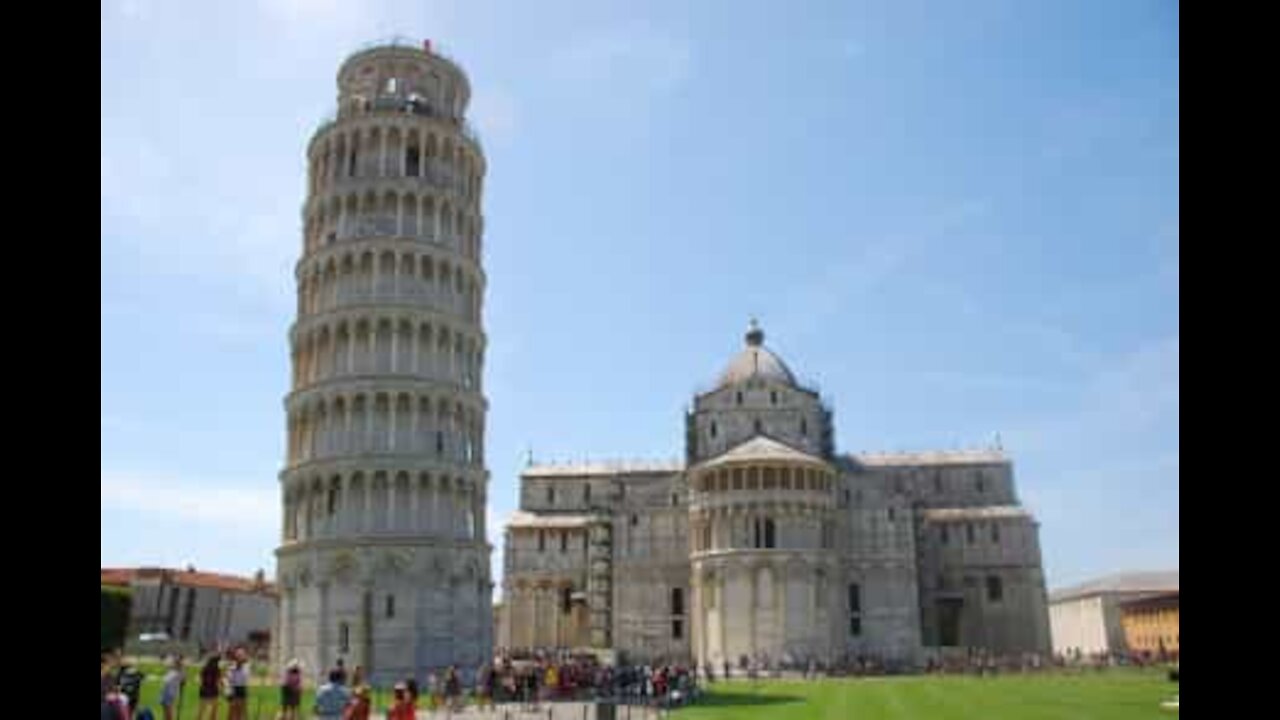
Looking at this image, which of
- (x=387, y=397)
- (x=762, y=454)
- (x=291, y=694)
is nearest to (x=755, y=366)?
(x=762, y=454)

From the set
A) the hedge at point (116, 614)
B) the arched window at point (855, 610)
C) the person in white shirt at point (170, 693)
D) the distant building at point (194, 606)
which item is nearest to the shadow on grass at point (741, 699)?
the person in white shirt at point (170, 693)

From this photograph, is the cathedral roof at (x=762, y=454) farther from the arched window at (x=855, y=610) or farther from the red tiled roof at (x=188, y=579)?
the red tiled roof at (x=188, y=579)

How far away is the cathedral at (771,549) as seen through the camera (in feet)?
197

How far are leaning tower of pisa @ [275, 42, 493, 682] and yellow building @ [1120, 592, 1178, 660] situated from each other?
57083 millimetres

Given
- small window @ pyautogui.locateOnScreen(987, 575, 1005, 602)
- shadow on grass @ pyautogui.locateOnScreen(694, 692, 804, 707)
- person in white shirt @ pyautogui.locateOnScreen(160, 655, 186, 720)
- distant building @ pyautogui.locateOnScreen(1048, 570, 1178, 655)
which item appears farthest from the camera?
distant building @ pyautogui.locateOnScreen(1048, 570, 1178, 655)

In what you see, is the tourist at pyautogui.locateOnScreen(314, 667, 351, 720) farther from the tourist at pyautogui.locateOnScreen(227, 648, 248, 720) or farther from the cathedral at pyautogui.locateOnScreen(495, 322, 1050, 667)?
the cathedral at pyautogui.locateOnScreen(495, 322, 1050, 667)

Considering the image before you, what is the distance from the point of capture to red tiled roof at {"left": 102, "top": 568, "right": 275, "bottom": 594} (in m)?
85.2

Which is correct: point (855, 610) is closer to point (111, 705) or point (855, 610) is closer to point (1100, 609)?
point (1100, 609)

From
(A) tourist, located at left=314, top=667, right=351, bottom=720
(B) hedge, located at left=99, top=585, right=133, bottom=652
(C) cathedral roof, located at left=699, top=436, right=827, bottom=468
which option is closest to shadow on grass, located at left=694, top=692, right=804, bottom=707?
(A) tourist, located at left=314, top=667, right=351, bottom=720

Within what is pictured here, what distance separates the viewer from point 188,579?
8819cm

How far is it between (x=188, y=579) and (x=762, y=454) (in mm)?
57305

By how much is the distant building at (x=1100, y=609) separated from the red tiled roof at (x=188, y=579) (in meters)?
75.9

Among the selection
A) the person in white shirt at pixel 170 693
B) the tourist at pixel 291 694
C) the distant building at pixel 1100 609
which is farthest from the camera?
the distant building at pixel 1100 609
